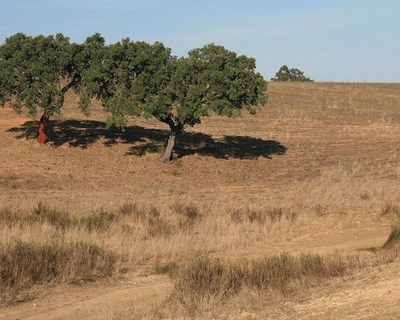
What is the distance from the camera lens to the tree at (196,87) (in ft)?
92.8

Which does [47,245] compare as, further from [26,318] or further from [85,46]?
[85,46]

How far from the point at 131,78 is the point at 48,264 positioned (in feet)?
66.6

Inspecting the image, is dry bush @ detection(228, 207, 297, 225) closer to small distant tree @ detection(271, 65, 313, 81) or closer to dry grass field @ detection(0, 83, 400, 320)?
dry grass field @ detection(0, 83, 400, 320)

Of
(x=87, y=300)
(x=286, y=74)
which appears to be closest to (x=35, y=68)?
(x=87, y=300)

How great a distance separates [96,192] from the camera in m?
23.5

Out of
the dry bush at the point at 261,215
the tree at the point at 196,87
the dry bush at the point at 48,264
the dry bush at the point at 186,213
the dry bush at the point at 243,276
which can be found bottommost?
the dry bush at the point at 186,213

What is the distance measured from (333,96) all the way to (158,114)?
41.7 meters

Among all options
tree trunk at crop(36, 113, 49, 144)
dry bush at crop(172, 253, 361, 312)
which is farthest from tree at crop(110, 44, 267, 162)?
dry bush at crop(172, 253, 361, 312)

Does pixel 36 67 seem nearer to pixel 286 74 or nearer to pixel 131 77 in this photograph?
pixel 131 77

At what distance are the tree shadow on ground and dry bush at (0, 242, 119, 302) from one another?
2057 cm

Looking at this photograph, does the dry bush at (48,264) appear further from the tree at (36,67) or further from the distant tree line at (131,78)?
the tree at (36,67)

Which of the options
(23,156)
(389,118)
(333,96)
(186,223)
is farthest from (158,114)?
(333,96)

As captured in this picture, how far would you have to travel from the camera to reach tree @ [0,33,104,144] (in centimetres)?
2831

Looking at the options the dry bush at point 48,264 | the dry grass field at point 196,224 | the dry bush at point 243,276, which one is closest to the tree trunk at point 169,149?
the dry grass field at point 196,224
